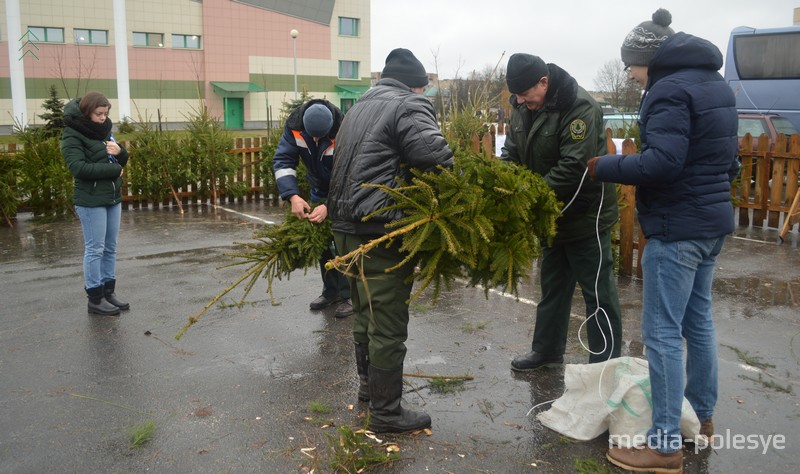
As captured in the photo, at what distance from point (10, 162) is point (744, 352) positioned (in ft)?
35.2

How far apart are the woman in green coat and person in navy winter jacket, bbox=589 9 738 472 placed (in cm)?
442

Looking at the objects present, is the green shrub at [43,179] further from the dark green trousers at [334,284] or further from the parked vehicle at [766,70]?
the parked vehicle at [766,70]

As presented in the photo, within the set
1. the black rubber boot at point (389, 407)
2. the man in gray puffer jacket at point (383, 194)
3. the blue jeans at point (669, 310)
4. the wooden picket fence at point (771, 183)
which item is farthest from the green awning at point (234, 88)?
the blue jeans at point (669, 310)

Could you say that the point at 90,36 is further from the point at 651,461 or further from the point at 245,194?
the point at 651,461

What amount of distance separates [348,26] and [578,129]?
5237 cm

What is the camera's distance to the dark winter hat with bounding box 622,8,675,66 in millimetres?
3416

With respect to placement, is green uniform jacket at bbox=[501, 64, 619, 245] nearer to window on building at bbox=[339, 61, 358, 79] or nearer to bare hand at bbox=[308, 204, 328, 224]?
bare hand at bbox=[308, 204, 328, 224]

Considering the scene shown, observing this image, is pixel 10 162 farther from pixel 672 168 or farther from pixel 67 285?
pixel 672 168

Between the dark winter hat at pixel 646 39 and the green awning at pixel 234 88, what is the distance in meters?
46.7

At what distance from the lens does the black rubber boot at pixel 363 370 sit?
4.31m

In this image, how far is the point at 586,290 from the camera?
14.2 ft

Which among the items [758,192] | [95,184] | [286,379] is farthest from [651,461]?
[758,192]

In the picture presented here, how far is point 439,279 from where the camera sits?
3779 millimetres

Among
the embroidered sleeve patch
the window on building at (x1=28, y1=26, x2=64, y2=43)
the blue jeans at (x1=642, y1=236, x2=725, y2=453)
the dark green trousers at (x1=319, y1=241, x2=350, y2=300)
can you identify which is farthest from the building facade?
the blue jeans at (x1=642, y1=236, x2=725, y2=453)
